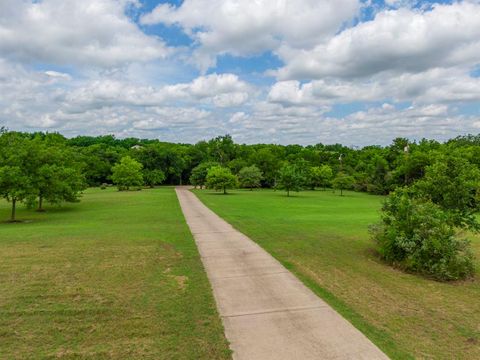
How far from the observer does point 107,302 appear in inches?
331

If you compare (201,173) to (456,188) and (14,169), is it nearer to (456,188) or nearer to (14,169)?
(14,169)

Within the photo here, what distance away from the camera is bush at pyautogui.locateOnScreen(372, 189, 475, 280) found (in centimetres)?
1120

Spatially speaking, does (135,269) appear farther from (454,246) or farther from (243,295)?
(454,246)

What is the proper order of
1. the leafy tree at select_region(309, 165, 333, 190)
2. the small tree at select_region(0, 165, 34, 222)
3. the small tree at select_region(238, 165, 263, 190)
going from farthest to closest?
the leafy tree at select_region(309, 165, 333, 190) < the small tree at select_region(238, 165, 263, 190) < the small tree at select_region(0, 165, 34, 222)

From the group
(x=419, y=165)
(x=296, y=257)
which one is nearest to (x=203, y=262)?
(x=296, y=257)

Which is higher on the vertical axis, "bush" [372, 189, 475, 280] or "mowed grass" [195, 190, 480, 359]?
"bush" [372, 189, 475, 280]

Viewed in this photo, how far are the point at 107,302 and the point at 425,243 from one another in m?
9.66

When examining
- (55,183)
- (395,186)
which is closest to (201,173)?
(55,183)

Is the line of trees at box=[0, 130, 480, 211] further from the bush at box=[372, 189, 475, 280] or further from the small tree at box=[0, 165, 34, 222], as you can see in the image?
the bush at box=[372, 189, 475, 280]

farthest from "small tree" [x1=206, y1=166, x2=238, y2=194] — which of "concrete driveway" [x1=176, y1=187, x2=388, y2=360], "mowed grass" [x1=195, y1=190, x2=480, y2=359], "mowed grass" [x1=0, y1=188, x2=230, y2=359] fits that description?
"concrete driveway" [x1=176, y1=187, x2=388, y2=360]

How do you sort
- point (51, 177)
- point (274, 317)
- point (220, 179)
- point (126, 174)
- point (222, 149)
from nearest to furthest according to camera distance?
1. point (274, 317)
2. point (51, 177)
3. point (220, 179)
4. point (126, 174)
5. point (222, 149)

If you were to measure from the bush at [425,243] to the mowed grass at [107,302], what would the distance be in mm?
6878

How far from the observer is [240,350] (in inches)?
240

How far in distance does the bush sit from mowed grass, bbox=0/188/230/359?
6.88 meters
